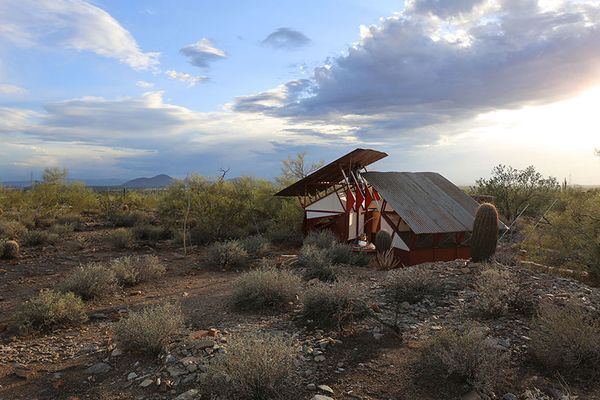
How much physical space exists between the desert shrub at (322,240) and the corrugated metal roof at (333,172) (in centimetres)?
209

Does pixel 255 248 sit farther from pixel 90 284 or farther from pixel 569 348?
pixel 569 348

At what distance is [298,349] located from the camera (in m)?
5.54

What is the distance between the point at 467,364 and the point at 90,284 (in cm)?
761

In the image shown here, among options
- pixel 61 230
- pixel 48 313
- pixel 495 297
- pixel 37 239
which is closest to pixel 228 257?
pixel 48 313

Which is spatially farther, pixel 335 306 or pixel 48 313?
pixel 48 313

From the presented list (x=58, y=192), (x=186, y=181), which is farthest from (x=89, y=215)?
(x=186, y=181)

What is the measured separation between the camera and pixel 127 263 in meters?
10.8

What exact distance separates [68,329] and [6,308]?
94.4 inches

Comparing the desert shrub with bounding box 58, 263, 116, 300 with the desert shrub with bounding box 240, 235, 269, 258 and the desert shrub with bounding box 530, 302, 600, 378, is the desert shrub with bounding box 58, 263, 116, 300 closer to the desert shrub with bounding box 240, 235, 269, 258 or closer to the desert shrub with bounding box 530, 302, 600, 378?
the desert shrub with bounding box 240, 235, 269, 258

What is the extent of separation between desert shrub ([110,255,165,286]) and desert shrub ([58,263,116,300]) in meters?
0.54

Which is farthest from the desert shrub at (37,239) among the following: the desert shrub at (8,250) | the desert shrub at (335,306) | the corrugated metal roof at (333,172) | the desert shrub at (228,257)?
the desert shrub at (335,306)

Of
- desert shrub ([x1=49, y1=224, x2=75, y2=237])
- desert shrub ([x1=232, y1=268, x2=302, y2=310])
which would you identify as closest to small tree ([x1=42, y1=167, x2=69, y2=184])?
desert shrub ([x1=49, y1=224, x2=75, y2=237])

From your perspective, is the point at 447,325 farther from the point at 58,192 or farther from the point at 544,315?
the point at 58,192

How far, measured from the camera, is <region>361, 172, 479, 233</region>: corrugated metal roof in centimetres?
1386
